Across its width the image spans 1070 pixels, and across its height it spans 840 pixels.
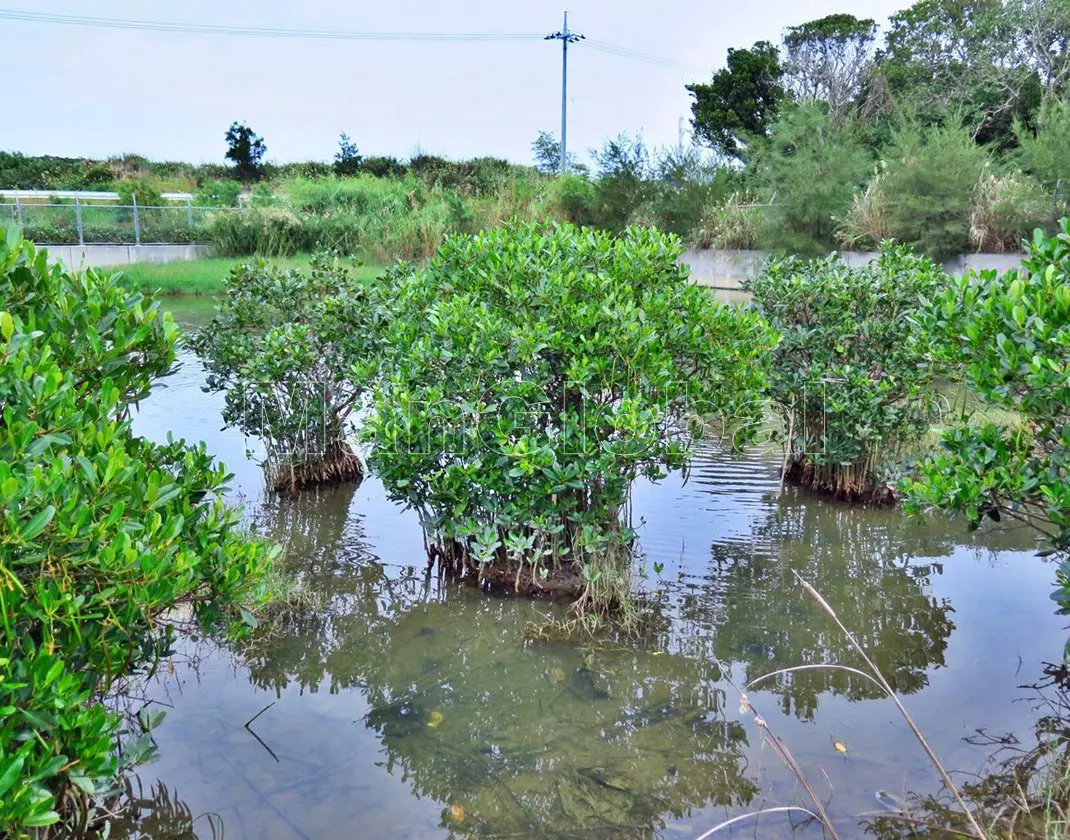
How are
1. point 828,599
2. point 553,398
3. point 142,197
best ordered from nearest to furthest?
point 553,398 → point 828,599 → point 142,197

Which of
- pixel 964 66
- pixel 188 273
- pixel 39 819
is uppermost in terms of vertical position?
pixel 964 66

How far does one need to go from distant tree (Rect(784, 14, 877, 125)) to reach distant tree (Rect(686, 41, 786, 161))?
83cm

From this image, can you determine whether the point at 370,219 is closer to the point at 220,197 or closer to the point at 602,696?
the point at 220,197

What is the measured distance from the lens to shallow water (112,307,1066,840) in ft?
11.6

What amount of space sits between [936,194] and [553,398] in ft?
48.1

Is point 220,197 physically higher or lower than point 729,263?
higher

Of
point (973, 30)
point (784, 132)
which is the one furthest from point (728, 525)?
point (973, 30)

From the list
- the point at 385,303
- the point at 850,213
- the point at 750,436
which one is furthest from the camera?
the point at 850,213

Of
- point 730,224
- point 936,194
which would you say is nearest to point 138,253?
point 730,224

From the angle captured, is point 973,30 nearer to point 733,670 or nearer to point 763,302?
point 763,302

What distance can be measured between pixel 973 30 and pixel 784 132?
15.6 meters

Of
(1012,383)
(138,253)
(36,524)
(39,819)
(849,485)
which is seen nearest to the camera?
(39,819)

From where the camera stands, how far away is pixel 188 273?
21.5 m

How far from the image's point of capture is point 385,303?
6.81 meters
